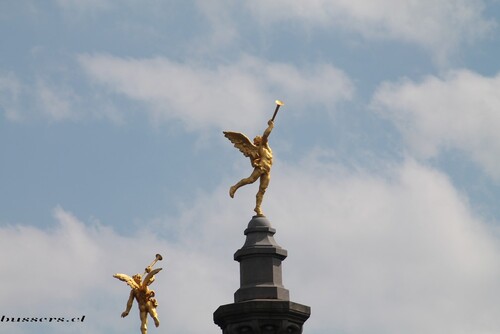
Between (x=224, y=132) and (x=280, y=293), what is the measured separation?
298 inches

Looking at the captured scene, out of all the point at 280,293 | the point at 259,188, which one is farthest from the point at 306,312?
the point at 259,188

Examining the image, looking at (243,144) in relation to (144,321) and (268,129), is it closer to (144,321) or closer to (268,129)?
(268,129)

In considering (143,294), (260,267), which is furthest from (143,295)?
(260,267)

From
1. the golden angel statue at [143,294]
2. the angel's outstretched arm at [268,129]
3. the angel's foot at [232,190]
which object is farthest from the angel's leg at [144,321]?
the angel's outstretched arm at [268,129]

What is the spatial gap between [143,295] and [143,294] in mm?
40

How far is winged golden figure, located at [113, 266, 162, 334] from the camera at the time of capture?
163ft

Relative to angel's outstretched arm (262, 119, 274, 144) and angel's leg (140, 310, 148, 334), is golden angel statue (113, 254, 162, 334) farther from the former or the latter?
angel's outstretched arm (262, 119, 274, 144)

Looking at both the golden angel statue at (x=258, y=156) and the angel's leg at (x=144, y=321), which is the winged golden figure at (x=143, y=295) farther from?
the golden angel statue at (x=258, y=156)

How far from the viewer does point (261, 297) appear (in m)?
47.8

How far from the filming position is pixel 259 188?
50.9 meters

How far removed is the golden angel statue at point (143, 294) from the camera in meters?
49.8

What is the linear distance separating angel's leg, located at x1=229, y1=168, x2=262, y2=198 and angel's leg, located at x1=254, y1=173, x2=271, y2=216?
22 cm

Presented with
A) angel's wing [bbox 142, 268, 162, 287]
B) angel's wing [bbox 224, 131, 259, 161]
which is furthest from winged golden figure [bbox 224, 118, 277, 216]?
angel's wing [bbox 142, 268, 162, 287]

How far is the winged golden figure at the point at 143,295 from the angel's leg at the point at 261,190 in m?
4.68
